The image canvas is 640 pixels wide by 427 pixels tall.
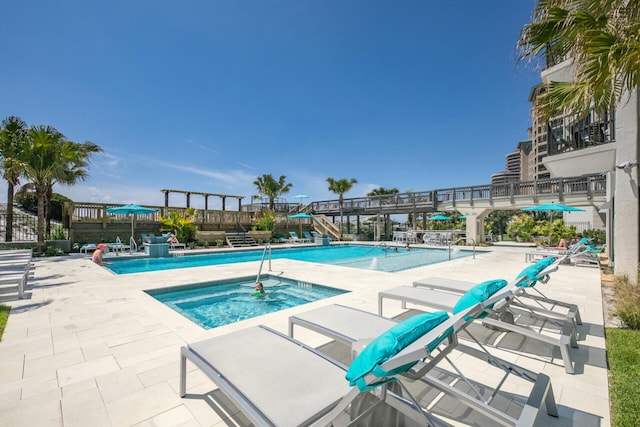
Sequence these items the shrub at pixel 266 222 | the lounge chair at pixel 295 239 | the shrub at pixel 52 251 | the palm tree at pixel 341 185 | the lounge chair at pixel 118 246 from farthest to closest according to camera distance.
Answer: the palm tree at pixel 341 185, the lounge chair at pixel 295 239, the shrub at pixel 266 222, the lounge chair at pixel 118 246, the shrub at pixel 52 251

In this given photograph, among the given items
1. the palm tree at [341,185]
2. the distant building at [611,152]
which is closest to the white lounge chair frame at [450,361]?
the distant building at [611,152]

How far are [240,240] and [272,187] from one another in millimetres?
9866

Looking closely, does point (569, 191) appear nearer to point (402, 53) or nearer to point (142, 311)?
point (402, 53)

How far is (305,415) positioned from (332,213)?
2599 cm

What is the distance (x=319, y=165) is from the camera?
111 feet

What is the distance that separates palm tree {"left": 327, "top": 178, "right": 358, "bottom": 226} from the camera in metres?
25.7

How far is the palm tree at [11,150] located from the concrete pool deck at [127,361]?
8766mm

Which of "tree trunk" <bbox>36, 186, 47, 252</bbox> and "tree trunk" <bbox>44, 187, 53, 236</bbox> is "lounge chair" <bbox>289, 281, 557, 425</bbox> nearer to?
"tree trunk" <bbox>36, 186, 47, 252</bbox>

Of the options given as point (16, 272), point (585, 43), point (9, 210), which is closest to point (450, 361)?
point (585, 43)

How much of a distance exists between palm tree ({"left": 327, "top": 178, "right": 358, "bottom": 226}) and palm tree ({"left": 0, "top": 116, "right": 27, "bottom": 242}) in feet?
65.3

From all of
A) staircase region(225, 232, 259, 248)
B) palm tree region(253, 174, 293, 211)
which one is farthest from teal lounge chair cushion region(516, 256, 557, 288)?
palm tree region(253, 174, 293, 211)

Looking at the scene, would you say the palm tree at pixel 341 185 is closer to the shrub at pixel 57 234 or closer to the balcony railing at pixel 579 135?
the balcony railing at pixel 579 135

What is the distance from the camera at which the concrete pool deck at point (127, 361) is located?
2125 mm

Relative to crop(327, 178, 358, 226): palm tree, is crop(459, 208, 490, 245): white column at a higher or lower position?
lower
